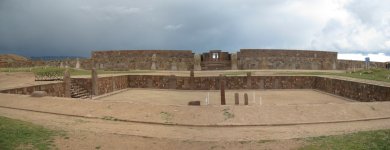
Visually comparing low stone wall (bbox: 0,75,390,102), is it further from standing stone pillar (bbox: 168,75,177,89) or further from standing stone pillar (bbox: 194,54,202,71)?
standing stone pillar (bbox: 194,54,202,71)

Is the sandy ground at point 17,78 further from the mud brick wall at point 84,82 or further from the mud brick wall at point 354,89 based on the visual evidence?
the mud brick wall at point 354,89

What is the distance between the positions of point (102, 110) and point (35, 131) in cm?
298

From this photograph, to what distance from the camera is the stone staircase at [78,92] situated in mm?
A: 17461

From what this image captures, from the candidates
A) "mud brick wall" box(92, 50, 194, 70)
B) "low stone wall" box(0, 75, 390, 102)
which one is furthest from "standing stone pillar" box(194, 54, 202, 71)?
"low stone wall" box(0, 75, 390, 102)

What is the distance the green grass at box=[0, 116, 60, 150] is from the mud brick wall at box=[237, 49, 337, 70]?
26196mm

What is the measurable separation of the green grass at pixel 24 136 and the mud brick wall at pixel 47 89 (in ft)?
20.0

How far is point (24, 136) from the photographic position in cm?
673

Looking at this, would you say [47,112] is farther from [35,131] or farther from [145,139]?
[145,139]

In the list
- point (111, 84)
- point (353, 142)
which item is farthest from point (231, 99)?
point (353, 142)

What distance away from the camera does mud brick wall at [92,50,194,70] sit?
32.2 meters

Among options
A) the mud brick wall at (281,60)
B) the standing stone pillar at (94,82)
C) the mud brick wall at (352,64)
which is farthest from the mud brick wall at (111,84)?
the mud brick wall at (352,64)

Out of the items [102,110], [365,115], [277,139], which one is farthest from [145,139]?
[365,115]

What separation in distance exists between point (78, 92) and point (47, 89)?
262cm

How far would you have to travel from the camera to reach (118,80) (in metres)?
21.6
